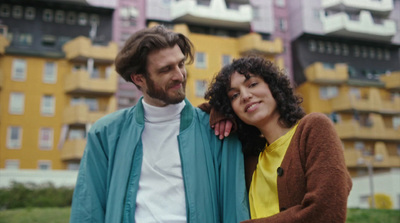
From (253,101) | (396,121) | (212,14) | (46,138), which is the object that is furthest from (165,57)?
(396,121)

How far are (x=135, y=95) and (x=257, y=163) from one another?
97.7ft

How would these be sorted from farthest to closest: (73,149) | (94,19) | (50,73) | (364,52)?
1. (364,52)
2. (94,19)
3. (50,73)
4. (73,149)

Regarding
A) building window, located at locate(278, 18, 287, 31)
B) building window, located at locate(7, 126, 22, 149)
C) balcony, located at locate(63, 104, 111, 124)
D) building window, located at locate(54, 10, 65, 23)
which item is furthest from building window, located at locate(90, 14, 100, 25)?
building window, located at locate(278, 18, 287, 31)

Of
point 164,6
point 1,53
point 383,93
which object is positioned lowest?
point 383,93

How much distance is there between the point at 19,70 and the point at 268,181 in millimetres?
30211

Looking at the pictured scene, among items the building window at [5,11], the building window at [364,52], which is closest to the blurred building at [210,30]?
the building window at [364,52]

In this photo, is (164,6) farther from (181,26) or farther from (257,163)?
(257,163)

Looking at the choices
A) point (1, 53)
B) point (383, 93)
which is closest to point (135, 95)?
point (1, 53)

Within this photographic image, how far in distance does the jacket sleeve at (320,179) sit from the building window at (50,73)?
29.9 metres

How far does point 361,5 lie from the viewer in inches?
1549

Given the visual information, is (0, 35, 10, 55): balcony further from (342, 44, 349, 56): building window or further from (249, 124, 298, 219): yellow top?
(249, 124, 298, 219): yellow top

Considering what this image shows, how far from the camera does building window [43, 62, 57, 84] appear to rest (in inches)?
1201

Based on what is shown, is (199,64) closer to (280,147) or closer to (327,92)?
(327,92)

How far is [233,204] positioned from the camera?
3.16 metres
